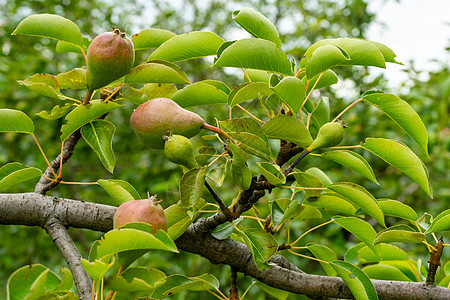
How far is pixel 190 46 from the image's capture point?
31.3 inches

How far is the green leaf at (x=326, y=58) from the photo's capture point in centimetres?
68

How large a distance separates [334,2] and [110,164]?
3.92 m

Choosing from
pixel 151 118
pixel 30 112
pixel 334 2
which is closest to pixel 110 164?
pixel 151 118

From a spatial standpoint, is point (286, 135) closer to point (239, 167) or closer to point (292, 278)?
point (239, 167)

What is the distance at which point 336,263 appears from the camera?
2.88ft

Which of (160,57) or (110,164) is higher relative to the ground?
(160,57)

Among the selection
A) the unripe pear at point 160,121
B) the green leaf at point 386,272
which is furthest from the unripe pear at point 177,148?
the green leaf at point 386,272

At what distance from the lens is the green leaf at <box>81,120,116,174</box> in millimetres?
834

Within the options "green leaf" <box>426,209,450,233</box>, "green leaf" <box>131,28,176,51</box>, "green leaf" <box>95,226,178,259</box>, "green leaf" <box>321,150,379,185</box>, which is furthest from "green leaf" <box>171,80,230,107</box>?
"green leaf" <box>426,209,450,233</box>

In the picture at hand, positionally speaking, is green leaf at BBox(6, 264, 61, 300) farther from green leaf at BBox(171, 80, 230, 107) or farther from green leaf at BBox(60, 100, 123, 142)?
green leaf at BBox(171, 80, 230, 107)

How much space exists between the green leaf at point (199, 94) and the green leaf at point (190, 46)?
0.06 m

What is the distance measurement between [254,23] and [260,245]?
0.42 m

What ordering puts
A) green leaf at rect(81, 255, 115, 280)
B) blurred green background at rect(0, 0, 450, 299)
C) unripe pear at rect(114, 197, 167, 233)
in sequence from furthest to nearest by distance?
1. blurred green background at rect(0, 0, 450, 299)
2. unripe pear at rect(114, 197, 167, 233)
3. green leaf at rect(81, 255, 115, 280)

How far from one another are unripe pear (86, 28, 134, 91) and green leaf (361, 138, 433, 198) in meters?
0.48
